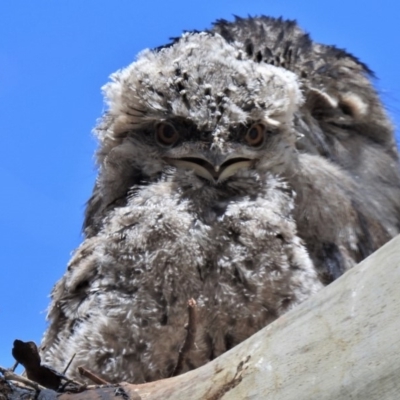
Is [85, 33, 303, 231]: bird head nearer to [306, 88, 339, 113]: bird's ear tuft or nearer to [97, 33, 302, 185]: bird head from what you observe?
[97, 33, 302, 185]: bird head

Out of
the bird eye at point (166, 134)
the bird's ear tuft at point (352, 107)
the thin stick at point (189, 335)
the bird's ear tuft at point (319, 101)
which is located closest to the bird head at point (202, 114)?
the bird eye at point (166, 134)

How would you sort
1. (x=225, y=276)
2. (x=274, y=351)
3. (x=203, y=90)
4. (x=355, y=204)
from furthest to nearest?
(x=355, y=204) → (x=203, y=90) → (x=225, y=276) → (x=274, y=351)

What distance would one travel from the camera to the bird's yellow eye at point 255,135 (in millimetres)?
2710

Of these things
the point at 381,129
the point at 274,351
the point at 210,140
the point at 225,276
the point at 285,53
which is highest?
the point at 285,53

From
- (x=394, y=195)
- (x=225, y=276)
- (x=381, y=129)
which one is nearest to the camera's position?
(x=225, y=276)

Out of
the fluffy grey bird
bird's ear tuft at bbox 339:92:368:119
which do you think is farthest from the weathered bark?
bird's ear tuft at bbox 339:92:368:119

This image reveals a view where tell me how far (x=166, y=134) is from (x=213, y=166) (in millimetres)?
191

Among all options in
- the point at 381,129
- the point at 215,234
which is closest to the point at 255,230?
the point at 215,234

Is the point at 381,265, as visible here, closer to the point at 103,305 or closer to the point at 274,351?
the point at 274,351

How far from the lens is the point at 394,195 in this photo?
3.71 metres

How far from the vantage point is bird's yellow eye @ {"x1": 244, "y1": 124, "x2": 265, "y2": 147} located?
2.71 meters

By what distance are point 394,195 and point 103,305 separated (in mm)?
1561

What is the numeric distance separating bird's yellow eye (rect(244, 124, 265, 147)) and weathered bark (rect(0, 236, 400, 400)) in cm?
94

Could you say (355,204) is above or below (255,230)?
above
